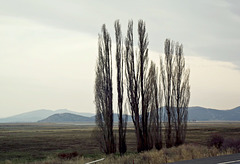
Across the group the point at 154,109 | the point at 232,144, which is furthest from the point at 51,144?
the point at 232,144

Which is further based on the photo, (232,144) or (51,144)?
(51,144)

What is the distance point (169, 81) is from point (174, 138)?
197 inches

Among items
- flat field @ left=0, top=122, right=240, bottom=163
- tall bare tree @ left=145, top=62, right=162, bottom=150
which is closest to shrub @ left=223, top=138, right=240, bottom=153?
tall bare tree @ left=145, top=62, right=162, bottom=150

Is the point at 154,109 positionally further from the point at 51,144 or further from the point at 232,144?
the point at 51,144

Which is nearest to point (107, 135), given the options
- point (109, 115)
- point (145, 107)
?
point (109, 115)

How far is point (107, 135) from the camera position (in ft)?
75.9

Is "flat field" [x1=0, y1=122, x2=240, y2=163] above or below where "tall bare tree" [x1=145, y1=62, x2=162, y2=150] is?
below

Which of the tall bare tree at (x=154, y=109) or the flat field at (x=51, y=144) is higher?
the tall bare tree at (x=154, y=109)

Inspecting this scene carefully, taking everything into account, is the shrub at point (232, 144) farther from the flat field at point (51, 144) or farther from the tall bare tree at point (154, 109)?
the flat field at point (51, 144)

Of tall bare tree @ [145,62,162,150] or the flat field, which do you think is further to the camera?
the flat field

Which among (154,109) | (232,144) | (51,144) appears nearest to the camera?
(232,144)

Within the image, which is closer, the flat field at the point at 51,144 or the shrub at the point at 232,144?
the shrub at the point at 232,144

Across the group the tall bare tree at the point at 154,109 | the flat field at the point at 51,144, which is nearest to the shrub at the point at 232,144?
the tall bare tree at the point at 154,109

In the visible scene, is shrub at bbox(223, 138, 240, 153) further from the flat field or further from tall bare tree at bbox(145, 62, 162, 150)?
the flat field
